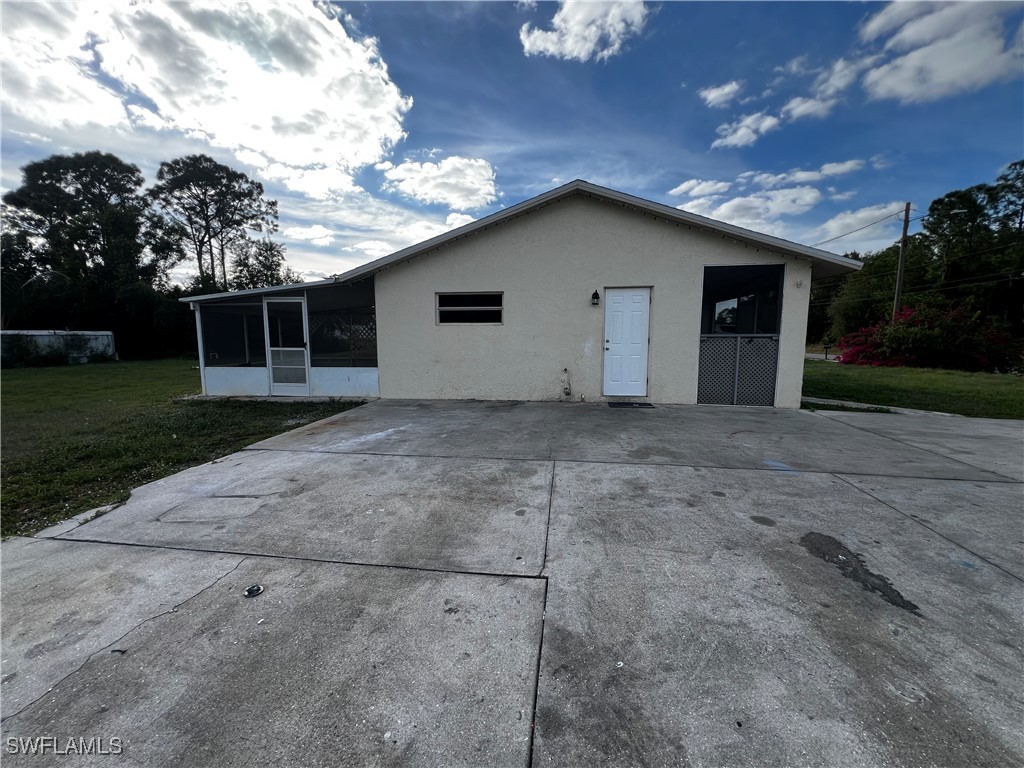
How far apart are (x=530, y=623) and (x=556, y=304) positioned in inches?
273

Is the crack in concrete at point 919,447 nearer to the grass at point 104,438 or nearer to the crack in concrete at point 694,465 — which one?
the crack in concrete at point 694,465

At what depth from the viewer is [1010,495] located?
357 cm

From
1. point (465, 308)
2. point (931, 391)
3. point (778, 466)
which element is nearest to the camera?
point (778, 466)

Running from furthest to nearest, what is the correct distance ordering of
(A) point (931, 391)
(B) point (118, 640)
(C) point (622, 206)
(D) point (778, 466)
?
(A) point (931, 391) → (C) point (622, 206) → (D) point (778, 466) → (B) point (118, 640)

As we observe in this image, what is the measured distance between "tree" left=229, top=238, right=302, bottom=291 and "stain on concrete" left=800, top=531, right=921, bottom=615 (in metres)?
31.9

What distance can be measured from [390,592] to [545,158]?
1113 cm

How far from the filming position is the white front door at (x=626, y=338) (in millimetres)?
8031

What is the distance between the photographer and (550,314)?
827cm

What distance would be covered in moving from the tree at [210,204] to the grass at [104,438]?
69.7 ft

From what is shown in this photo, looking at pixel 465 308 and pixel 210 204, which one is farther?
pixel 210 204

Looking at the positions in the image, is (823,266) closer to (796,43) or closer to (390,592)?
(796,43)

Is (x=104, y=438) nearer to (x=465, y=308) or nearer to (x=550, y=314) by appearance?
(x=465, y=308)

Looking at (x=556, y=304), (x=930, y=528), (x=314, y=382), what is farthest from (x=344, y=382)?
(x=930, y=528)

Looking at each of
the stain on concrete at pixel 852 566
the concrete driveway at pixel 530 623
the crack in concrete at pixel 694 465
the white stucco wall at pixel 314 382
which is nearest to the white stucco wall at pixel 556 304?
the white stucco wall at pixel 314 382
